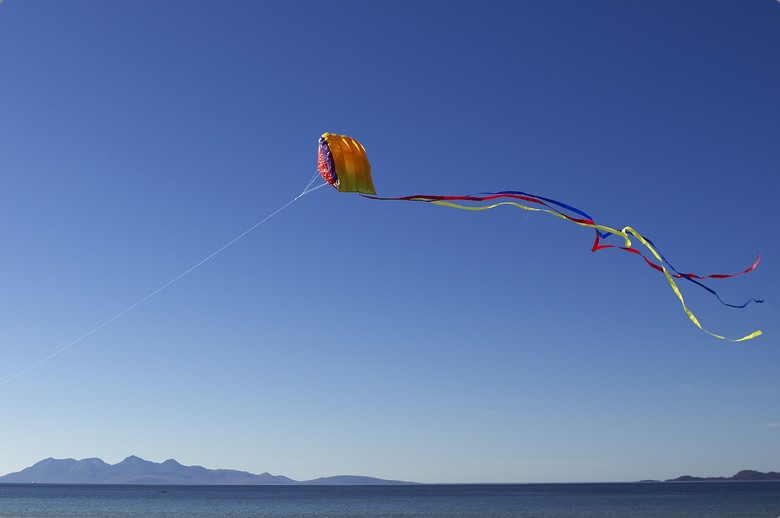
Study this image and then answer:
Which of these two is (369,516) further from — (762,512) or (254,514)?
(762,512)

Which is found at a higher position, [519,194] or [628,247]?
[519,194]

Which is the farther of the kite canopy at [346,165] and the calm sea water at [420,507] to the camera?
the calm sea water at [420,507]

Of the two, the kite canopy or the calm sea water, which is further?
the calm sea water

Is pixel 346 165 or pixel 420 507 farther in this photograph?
pixel 420 507

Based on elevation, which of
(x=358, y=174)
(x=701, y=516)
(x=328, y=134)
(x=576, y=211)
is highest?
(x=328, y=134)

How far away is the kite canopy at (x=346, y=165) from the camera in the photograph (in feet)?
46.5

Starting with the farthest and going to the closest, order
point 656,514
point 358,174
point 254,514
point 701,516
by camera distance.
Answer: point 254,514, point 656,514, point 701,516, point 358,174

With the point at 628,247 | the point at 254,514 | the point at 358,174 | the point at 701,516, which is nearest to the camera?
the point at 628,247

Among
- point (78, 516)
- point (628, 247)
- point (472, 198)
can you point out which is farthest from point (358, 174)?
point (78, 516)

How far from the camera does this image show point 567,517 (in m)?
56.0

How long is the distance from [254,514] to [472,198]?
57.5 m

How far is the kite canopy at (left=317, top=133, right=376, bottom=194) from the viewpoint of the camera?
14164mm

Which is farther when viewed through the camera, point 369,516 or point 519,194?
point 369,516

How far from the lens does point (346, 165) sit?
46.6ft
